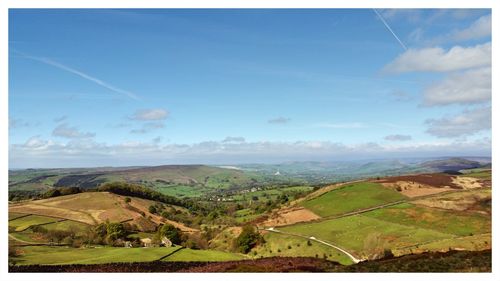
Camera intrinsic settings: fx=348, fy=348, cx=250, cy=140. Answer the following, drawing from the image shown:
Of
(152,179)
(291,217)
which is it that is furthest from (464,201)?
(152,179)

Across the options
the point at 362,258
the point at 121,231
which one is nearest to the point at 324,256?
the point at 362,258

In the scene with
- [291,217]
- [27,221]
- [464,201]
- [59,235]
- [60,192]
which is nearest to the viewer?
[59,235]

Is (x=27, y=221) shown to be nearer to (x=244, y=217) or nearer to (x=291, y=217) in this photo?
(x=291, y=217)

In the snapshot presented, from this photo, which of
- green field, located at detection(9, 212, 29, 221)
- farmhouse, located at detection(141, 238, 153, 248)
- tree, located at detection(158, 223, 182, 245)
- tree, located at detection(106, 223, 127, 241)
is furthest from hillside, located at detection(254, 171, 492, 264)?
green field, located at detection(9, 212, 29, 221)

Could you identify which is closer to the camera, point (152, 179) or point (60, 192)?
point (60, 192)

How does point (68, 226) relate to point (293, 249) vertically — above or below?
above
